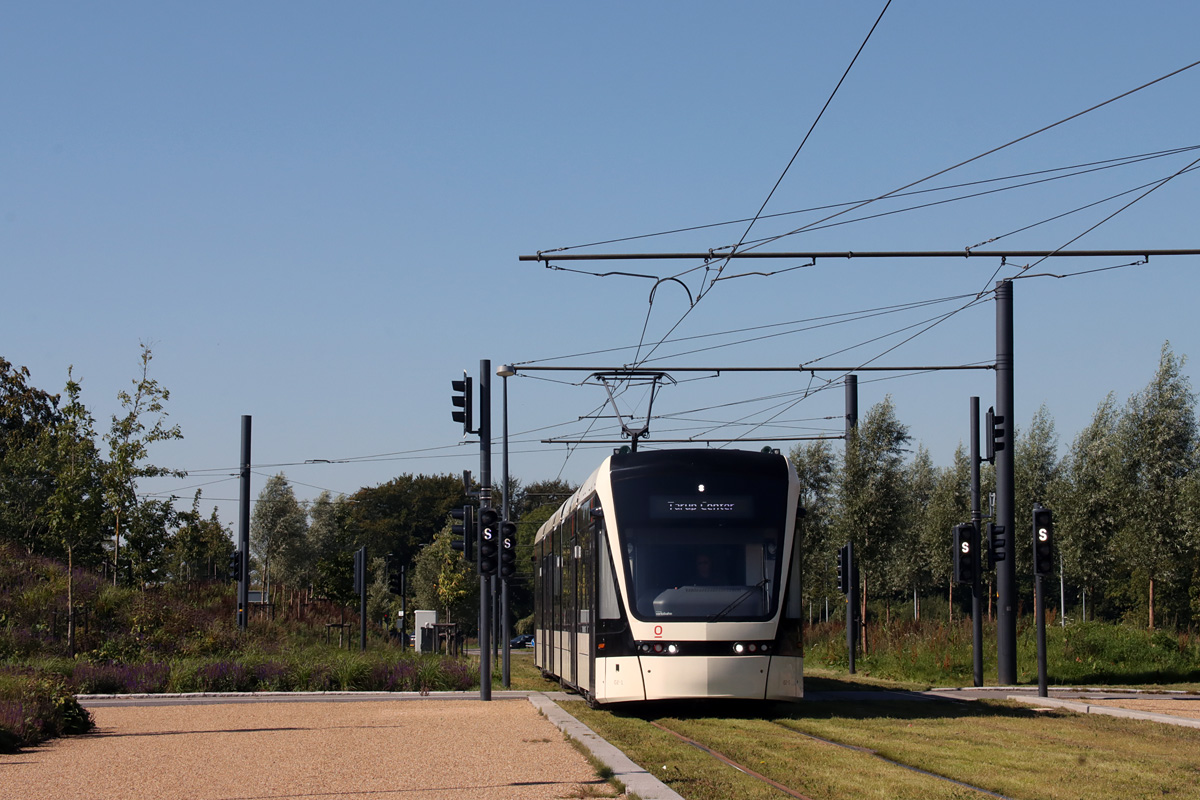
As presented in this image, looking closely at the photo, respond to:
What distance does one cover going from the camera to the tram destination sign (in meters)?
16.0

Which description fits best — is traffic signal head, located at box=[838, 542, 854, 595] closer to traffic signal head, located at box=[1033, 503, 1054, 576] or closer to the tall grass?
the tall grass

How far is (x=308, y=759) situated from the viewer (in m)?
12.0

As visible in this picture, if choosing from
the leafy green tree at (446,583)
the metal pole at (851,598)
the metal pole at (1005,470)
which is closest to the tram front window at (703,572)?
the metal pole at (1005,470)

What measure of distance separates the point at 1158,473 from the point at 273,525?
1962 inches

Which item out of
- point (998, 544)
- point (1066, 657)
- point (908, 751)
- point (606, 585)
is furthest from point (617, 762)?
point (1066, 657)

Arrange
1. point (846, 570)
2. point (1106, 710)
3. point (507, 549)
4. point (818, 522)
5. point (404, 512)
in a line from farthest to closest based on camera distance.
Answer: point (404, 512)
point (818, 522)
point (846, 570)
point (507, 549)
point (1106, 710)

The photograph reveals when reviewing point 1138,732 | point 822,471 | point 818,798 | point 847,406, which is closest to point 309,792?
point 818,798

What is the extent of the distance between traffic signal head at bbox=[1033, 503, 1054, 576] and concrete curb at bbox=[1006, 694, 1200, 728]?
6.56 feet

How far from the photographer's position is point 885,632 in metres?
32.0

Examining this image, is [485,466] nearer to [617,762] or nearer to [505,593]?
[505,593]

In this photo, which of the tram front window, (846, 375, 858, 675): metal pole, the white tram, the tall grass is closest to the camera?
the white tram

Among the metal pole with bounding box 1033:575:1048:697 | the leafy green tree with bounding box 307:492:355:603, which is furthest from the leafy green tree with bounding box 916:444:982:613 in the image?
the metal pole with bounding box 1033:575:1048:697

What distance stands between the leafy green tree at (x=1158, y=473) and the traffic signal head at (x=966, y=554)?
49.4 feet

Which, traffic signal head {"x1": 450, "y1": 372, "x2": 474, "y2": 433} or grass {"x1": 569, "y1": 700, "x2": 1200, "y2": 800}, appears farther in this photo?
traffic signal head {"x1": 450, "y1": 372, "x2": 474, "y2": 433}
